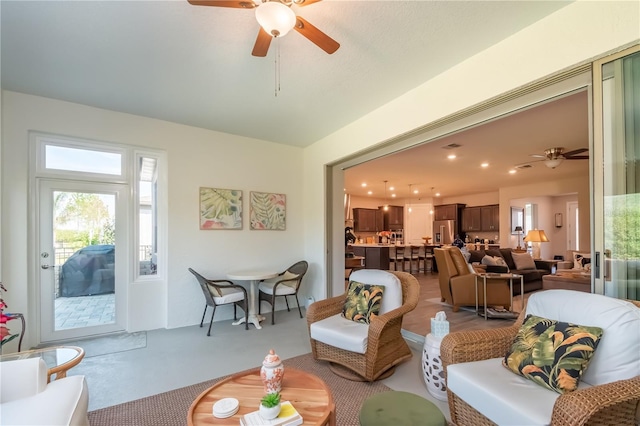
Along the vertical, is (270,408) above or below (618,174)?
A: below

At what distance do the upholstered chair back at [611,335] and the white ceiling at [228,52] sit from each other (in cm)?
192

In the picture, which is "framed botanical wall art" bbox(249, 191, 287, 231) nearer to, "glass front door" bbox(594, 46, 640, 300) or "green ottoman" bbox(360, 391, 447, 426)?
"green ottoman" bbox(360, 391, 447, 426)

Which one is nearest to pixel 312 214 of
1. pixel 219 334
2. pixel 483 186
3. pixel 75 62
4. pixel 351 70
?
pixel 219 334

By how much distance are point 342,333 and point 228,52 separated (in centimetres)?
257

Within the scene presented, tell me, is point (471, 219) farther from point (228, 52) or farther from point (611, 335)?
point (228, 52)

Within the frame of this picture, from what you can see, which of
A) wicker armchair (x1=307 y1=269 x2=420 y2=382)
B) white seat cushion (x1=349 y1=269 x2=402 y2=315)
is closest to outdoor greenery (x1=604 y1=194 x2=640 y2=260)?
wicker armchair (x1=307 y1=269 x2=420 y2=382)

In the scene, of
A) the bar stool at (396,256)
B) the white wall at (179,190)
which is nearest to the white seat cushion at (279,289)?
the white wall at (179,190)

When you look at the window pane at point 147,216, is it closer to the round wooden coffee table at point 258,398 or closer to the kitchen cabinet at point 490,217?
the round wooden coffee table at point 258,398

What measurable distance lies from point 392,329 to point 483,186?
24.7 ft

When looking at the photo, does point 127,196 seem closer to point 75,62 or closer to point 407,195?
point 75,62

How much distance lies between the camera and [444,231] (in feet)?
34.4

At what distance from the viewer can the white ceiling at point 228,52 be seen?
2.03 metres

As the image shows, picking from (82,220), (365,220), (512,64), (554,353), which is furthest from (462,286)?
(365,220)

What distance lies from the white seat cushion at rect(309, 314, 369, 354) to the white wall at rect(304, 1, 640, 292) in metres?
2.08
